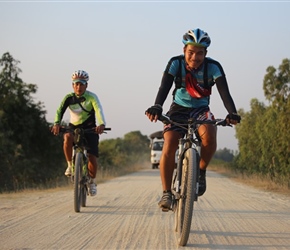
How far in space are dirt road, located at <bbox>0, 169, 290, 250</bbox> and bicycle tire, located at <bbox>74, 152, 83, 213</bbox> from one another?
190mm

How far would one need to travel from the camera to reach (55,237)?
5.82 metres

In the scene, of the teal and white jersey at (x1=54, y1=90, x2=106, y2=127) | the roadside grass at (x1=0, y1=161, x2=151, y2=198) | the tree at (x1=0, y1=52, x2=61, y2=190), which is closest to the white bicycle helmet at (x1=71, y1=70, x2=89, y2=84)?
the teal and white jersey at (x1=54, y1=90, x2=106, y2=127)

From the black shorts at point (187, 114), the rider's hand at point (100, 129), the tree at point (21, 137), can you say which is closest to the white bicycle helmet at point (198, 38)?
the black shorts at point (187, 114)

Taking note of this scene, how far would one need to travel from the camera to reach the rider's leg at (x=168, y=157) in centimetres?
587

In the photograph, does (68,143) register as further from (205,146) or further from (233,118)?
(233,118)

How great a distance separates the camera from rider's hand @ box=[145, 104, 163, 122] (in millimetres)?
5422

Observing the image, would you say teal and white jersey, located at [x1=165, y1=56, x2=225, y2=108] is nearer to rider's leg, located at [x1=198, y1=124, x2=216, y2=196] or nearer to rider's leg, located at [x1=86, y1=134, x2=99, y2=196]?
rider's leg, located at [x1=198, y1=124, x2=216, y2=196]

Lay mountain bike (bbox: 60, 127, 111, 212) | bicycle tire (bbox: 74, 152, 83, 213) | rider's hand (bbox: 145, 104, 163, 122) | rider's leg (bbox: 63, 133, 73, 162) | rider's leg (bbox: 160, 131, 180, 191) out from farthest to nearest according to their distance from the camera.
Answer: rider's leg (bbox: 63, 133, 73, 162), mountain bike (bbox: 60, 127, 111, 212), bicycle tire (bbox: 74, 152, 83, 213), rider's leg (bbox: 160, 131, 180, 191), rider's hand (bbox: 145, 104, 163, 122)

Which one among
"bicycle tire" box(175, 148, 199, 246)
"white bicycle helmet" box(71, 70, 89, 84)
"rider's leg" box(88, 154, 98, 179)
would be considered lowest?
"bicycle tire" box(175, 148, 199, 246)

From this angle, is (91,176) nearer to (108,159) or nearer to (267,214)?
(267,214)

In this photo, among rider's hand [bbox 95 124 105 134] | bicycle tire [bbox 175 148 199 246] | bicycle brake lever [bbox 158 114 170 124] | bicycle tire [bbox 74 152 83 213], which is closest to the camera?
bicycle tire [bbox 175 148 199 246]

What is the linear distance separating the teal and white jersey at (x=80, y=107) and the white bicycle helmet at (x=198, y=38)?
3.28 metres

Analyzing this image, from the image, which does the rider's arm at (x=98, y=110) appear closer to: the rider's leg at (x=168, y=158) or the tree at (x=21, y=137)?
the rider's leg at (x=168, y=158)

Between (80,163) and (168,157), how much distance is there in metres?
2.95
